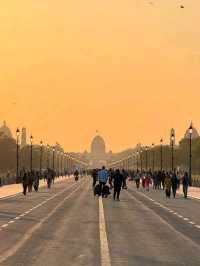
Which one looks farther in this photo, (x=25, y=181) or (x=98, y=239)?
(x=25, y=181)

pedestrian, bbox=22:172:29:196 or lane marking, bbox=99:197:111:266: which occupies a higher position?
pedestrian, bbox=22:172:29:196

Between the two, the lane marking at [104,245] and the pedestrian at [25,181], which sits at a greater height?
the pedestrian at [25,181]

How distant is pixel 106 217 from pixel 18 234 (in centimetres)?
1011

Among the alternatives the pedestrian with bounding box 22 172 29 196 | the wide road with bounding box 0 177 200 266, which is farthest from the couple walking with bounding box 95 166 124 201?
the wide road with bounding box 0 177 200 266

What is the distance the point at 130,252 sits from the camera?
1925 centimetres

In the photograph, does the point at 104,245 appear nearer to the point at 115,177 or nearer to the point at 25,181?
the point at 115,177

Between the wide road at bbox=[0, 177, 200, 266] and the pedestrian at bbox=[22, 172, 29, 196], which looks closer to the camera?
the wide road at bbox=[0, 177, 200, 266]

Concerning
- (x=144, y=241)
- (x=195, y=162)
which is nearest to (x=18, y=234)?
(x=144, y=241)

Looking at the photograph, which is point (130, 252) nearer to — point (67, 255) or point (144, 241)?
point (67, 255)

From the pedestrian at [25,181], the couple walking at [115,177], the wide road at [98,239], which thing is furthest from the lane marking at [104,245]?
the pedestrian at [25,181]

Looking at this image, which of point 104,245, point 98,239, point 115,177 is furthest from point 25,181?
point 104,245

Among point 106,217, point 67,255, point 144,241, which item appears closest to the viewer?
point 67,255

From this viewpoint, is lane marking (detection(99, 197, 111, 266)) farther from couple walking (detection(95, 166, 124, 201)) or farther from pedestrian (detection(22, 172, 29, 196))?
pedestrian (detection(22, 172, 29, 196))

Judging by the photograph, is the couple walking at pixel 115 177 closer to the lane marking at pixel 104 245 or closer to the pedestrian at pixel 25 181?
the pedestrian at pixel 25 181
